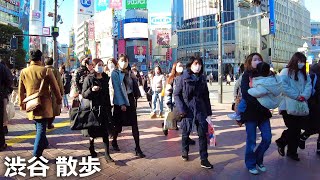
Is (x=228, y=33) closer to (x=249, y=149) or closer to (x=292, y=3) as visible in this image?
(x=292, y=3)

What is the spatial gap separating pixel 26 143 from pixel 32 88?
207 centimetres

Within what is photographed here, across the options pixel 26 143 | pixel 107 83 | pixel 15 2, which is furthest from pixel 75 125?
pixel 15 2

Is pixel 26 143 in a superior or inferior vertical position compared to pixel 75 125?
inferior

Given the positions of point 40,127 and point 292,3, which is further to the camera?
point 292,3

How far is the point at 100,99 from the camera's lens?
187 inches

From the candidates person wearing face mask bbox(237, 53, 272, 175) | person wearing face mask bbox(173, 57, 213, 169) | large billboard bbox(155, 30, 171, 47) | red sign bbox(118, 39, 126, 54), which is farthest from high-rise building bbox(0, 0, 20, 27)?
person wearing face mask bbox(237, 53, 272, 175)

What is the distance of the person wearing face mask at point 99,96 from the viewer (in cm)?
464

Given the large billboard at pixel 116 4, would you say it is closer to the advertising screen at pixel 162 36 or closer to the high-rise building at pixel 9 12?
the advertising screen at pixel 162 36

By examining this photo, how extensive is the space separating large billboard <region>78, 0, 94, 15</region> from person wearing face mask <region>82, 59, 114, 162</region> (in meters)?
92.2

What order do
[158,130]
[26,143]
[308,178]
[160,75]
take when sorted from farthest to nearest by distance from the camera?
[160,75] < [158,130] < [26,143] < [308,178]

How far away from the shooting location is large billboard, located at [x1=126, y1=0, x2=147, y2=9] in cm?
7981

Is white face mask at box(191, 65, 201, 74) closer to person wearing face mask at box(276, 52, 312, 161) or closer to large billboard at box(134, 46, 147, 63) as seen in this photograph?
person wearing face mask at box(276, 52, 312, 161)

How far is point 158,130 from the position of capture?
25.4 feet

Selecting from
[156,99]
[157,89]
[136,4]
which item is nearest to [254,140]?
[157,89]
